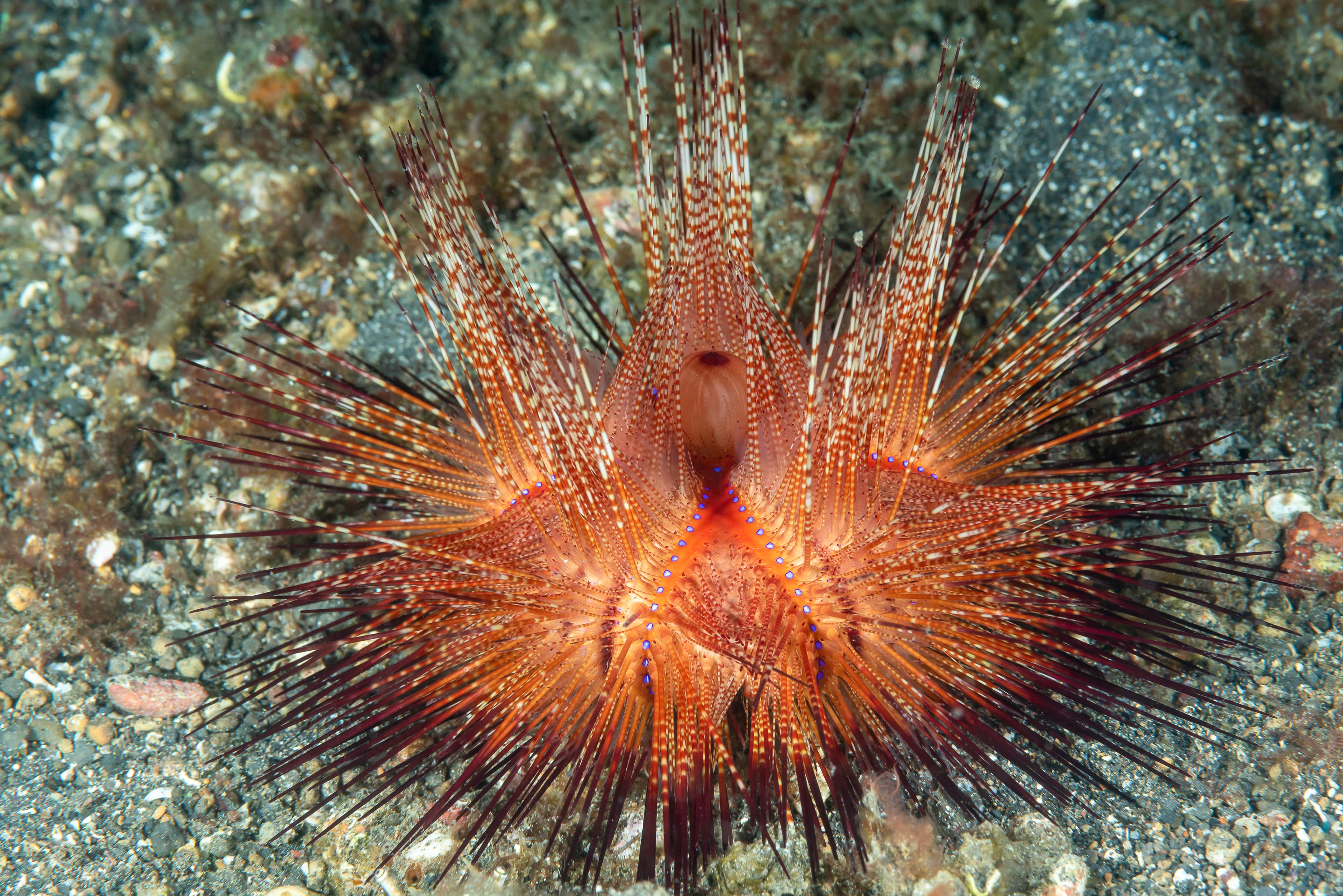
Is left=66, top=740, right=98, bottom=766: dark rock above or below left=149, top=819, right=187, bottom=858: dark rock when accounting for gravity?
above

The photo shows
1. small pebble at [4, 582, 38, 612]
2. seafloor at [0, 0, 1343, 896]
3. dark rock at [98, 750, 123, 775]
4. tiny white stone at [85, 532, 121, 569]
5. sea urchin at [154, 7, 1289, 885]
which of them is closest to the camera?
sea urchin at [154, 7, 1289, 885]

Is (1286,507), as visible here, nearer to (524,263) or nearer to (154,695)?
(524,263)

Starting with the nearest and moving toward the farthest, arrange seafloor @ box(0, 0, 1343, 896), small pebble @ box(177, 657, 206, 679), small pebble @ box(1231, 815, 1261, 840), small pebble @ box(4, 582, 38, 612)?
small pebble @ box(1231, 815, 1261, 840)
seafloor @ box(0, 0, 1343, 896)
small pebble @ box(177, 657, 206, 679)
small pebble @ box(4, 582, 38, 612)

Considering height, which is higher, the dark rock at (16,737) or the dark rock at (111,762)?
the dark rock at (16,737)

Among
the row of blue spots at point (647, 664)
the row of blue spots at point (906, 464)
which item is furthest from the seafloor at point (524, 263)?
the row of blue spots at point (906, 464)

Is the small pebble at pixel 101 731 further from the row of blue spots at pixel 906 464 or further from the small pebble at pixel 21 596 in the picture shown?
the row of blue spots at pixel 906 464

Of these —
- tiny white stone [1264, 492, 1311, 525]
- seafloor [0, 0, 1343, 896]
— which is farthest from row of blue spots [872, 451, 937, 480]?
tiny white stone [1264, 492, 1311, 525]

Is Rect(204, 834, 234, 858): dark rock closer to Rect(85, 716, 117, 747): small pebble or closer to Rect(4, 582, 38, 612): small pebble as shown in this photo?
Rect(85, 716, 117, 747): small pebble
